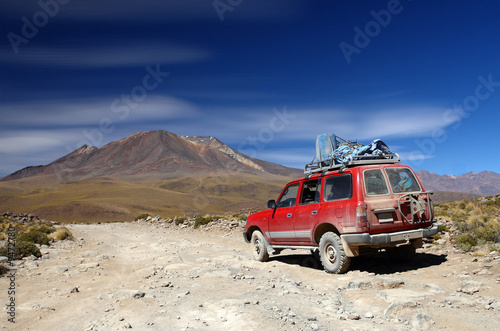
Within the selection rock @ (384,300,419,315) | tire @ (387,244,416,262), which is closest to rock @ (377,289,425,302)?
rock @ (384,300,419,315)

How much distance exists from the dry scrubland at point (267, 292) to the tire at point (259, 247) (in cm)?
35

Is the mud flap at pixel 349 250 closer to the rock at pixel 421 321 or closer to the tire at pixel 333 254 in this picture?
the tire at pixel 333 254

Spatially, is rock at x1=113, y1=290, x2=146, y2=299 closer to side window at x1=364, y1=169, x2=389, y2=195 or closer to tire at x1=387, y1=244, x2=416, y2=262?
side window at x1=364, y1=169, x2=389, y2=195

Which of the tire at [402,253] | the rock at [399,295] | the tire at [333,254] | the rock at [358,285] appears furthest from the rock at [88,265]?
the tire at [402,253]

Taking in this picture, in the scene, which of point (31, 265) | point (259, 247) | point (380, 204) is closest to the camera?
point (380, 204)

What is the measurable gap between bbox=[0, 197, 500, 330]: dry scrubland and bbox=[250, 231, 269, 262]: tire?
13.8 inches

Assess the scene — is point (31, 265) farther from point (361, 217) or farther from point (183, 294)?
point (361, 217)

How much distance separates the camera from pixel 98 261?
10.8 m

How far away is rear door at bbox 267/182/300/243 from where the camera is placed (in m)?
9.16

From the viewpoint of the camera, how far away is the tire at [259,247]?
10039mm

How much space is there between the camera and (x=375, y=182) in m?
7.65

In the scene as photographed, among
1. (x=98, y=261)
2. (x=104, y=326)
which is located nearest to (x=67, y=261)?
Result: (x=98, y=261)

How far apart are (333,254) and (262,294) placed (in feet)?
7.81

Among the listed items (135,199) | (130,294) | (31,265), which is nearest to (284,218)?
(130,294)
